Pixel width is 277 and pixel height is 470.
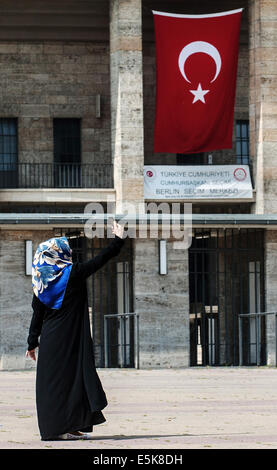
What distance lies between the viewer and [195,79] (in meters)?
34.8

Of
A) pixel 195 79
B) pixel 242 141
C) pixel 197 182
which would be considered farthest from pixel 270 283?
pixel 242 141

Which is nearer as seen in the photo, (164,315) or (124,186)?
(164,315)

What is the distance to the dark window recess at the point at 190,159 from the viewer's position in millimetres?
40000

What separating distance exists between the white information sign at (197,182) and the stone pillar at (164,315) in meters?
6.90

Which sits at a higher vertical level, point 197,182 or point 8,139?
point 8,139

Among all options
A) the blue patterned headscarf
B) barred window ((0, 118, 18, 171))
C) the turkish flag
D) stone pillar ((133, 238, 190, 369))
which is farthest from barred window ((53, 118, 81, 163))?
the blue patterned headscarf

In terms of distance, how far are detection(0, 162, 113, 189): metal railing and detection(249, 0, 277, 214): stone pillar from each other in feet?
17.5

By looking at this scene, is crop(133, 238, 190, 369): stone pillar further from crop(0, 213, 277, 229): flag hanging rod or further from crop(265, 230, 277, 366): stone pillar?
crop(265, 230, 277, 366): stone pillar

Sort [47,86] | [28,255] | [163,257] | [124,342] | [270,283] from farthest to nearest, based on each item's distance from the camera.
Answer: [47,86], [270,283], [124,342], [163,257], [28,255]

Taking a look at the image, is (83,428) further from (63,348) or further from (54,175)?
(54,175)

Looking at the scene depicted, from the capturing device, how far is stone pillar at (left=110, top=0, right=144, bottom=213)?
34.7m

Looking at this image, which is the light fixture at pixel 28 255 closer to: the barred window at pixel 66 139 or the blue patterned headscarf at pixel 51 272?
the barred window at pixel 66 139

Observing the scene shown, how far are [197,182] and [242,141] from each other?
439 centimetres
